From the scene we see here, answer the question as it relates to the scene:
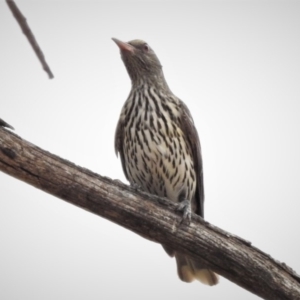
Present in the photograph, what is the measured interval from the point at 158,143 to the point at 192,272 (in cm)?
135

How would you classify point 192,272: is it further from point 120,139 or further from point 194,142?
point 120,139

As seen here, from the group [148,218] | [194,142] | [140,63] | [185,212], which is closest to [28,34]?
[148,218]

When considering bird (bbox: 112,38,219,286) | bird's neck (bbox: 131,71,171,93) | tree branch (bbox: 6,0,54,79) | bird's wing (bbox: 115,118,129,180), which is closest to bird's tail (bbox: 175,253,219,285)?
bird (bbox: 112,38,219,286)

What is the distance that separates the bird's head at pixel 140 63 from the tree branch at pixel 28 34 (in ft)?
12.1

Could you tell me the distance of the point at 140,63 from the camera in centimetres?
592

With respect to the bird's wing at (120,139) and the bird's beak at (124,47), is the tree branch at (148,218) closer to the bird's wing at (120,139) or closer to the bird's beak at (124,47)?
the bird's wing at (120,139)

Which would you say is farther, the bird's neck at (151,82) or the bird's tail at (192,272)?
the bird's neck at (151,82)

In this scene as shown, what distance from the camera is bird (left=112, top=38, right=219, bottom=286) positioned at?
539 centimetres

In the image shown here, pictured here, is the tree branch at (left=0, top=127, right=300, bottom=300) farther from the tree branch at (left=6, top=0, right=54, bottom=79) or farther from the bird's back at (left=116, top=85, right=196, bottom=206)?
the tree branch at (left=6, top=0, right=54, bottom=79)

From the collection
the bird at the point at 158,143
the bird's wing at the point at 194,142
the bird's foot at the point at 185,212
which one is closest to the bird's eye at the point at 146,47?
the bird at the point at 158,143

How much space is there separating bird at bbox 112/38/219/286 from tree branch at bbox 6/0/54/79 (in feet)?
10.5

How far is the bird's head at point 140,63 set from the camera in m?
Answer: 5.90

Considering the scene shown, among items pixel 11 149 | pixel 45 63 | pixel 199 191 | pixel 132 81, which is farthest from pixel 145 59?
pixel 45 63

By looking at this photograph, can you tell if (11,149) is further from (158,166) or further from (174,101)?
(174,101)
